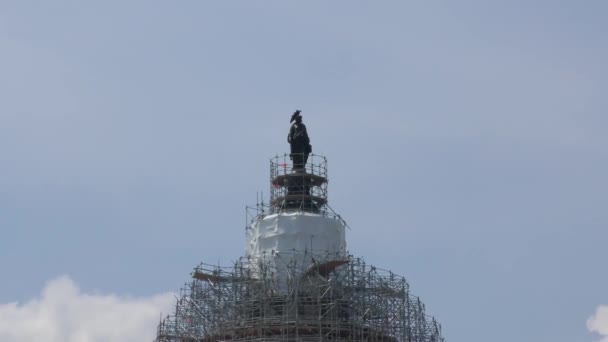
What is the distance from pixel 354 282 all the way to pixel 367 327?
3.95m

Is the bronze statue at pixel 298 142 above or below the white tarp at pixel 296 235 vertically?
above

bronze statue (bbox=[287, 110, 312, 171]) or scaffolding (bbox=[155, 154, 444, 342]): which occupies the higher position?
bronze statue (bbox=[287, 110, 312, 171])

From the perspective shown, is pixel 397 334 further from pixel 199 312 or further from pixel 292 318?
pixel 199 312

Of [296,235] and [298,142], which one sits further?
[298,142]

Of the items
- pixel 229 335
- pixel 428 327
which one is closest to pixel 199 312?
pixel 229 335

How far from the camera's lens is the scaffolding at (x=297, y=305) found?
9206 cm

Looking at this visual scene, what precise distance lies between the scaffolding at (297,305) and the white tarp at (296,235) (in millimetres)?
816

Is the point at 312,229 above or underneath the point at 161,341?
above

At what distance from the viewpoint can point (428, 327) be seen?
98500mm

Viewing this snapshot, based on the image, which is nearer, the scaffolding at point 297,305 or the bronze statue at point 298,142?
the scaffolding at point 297,305

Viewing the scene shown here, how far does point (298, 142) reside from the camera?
4119 inches

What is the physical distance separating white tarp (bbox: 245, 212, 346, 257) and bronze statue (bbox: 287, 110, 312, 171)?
6.08 m

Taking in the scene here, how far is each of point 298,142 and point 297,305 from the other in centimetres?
1659

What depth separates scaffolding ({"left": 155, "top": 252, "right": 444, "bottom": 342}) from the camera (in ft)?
302
